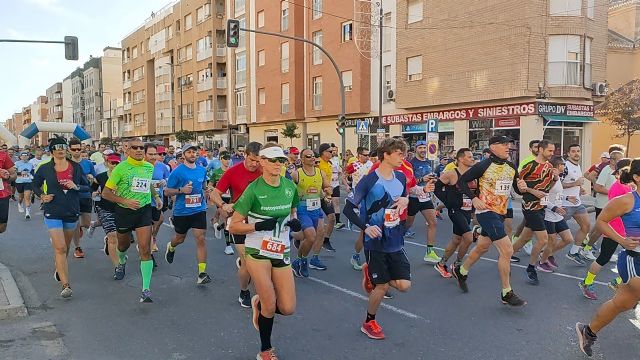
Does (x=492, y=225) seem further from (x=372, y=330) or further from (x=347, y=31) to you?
(x=347, y=31)

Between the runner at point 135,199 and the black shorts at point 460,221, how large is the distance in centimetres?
396

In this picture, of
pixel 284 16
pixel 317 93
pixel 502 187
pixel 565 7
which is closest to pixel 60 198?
pixel 502 187

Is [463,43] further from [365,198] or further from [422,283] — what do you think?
[365,198]

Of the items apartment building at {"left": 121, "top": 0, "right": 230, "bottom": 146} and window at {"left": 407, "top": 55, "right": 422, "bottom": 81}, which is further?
apartment building at {"left": 121, "top": 0, "right": 230, "bottom": 146}

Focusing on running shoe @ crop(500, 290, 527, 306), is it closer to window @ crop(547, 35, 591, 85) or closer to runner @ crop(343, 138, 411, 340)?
runner @ crop(343, 138, 411, 340)

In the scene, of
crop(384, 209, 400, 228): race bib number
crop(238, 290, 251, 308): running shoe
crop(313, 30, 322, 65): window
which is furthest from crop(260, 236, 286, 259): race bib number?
crop(313, 30, 322, 65): window

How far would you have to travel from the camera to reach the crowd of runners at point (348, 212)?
4.34 m

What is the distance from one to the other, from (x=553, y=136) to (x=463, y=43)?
18.9ft

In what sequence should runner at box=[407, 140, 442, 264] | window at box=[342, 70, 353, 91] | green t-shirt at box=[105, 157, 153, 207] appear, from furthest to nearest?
window at box=[342, 70, 353, 91] < runner at box=[407, 140, 442, 264] < green t-shirt at box=[105, 157, 153, 207]

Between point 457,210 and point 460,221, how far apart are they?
17cm

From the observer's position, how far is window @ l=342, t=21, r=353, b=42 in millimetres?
31719

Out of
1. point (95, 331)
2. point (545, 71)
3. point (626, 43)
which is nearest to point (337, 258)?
point (95, 331)

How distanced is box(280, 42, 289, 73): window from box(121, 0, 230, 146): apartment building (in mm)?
11453

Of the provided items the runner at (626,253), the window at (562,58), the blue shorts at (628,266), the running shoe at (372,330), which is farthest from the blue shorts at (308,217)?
the window at (562,58)
